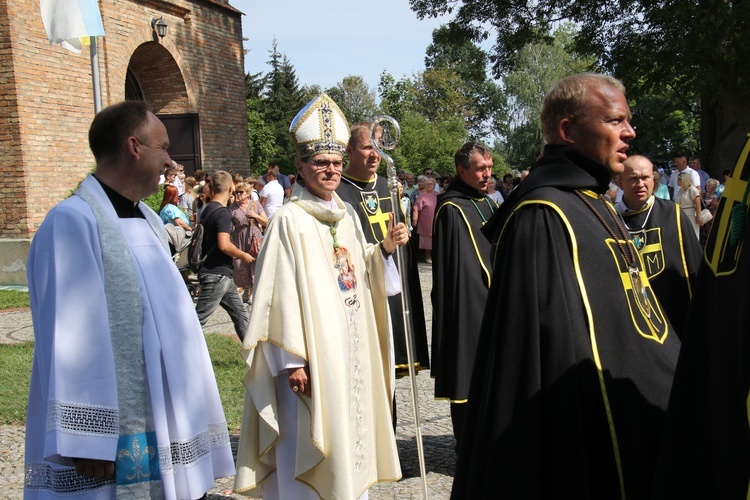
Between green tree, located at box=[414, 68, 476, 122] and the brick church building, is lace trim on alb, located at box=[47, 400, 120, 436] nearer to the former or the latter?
the brick church building

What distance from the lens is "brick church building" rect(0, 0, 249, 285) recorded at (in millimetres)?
14570

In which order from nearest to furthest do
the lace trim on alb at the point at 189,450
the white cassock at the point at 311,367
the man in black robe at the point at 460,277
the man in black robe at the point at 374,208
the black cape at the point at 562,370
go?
the black cape at the point at 562,370 → the lace trim on alb at the point at 189,450 → the white cassock at the point at 311,367 → the man in black robe at the point at 460,277 → the man in black robe at the point at 374,208

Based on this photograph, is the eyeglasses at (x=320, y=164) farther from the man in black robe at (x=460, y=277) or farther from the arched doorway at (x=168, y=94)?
the arched doorway at (x=168, y=94)

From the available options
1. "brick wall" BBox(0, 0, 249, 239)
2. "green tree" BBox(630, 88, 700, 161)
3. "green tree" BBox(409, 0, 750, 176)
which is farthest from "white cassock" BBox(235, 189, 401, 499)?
"green tree" BBox(630, 88, 700, 161)

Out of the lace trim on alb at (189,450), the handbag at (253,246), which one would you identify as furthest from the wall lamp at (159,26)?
the lace trim on alb at (189,450)

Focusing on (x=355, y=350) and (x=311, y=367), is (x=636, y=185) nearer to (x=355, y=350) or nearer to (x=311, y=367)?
(x=355, y=350)

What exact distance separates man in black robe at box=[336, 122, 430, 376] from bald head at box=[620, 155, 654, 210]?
4.96 feet

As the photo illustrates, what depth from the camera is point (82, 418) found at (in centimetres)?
267

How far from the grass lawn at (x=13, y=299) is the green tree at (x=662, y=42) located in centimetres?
1328

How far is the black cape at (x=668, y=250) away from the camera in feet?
15.1

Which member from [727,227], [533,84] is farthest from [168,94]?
[533,84]

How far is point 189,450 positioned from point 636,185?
341cm

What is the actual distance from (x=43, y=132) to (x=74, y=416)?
13.7 m

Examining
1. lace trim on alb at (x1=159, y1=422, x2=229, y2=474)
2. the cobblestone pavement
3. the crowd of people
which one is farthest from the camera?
the cobblestone pavement
